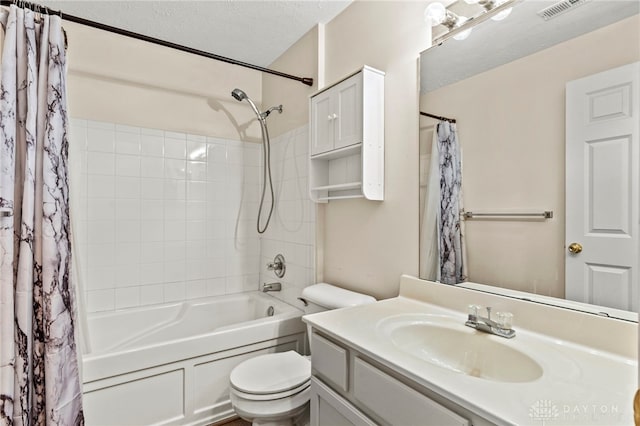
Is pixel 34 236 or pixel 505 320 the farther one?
pixel 34 236

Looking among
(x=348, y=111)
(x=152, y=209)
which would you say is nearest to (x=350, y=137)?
(x=348, y=111)

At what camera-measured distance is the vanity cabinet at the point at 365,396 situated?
0.80 meters

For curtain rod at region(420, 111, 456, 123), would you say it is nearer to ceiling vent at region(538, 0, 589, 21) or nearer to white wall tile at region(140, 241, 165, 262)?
ceiling vent at region(538, 0, 589, 21)

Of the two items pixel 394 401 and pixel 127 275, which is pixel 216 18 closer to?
pixel 127 275

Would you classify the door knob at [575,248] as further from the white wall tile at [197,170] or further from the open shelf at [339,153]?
the white wall tile at [197,170]

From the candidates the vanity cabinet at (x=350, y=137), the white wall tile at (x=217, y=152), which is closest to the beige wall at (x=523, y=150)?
the vanity cabinet at (x=350, y=137)

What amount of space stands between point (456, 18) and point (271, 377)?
5.85 ft

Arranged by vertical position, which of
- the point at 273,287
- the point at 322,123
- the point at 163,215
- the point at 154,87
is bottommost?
the point at 273,287

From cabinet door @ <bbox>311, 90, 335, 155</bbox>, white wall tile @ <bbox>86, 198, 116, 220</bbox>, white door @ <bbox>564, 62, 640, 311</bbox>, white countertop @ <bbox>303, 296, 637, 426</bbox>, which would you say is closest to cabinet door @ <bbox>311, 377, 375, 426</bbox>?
white countertop @ <bbox>303, 296, 637, 426</bbox>

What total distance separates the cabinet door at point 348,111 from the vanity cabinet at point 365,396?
0.99 m

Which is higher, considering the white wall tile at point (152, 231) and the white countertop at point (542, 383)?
the white wall tile at point (152, 231)

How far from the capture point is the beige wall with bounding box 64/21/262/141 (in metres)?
2.20

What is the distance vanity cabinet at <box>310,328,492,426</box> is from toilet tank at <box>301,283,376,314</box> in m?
0.48

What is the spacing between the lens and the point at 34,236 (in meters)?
1.28
